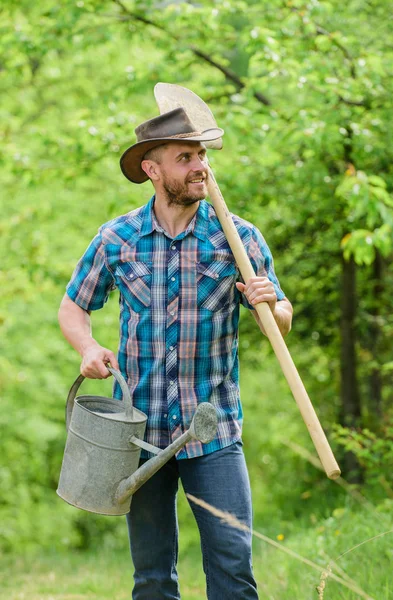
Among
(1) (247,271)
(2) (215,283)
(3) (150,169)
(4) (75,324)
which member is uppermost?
(3) (150,169)

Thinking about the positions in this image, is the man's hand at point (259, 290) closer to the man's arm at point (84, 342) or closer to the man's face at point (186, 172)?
the man's face at point (186, 172)

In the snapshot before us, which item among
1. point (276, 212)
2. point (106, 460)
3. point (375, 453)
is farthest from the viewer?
point (276, 212)

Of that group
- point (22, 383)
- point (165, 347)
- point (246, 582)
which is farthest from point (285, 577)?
point (22, 383)

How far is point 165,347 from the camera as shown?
9.25ft

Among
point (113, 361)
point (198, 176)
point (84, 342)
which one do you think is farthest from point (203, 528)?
point (198, 176)

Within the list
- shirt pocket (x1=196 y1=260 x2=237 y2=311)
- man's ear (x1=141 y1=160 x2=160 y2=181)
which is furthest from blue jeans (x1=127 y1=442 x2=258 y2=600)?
man's ear (x1=141 y1=160 x2=160 y2=181)

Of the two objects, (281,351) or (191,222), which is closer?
(281,351)

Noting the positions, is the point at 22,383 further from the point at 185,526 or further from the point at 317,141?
the point at 317,141

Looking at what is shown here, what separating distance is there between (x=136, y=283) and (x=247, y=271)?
40cm

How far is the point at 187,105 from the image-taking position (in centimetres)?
301

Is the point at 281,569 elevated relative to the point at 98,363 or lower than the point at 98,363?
lower

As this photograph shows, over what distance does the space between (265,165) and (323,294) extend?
188cm

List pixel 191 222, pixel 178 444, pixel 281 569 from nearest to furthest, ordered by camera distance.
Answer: pixel 178 444 → pixel 191 222 → pixel 281 569

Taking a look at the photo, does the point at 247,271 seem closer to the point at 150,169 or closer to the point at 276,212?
the point at 150,169
